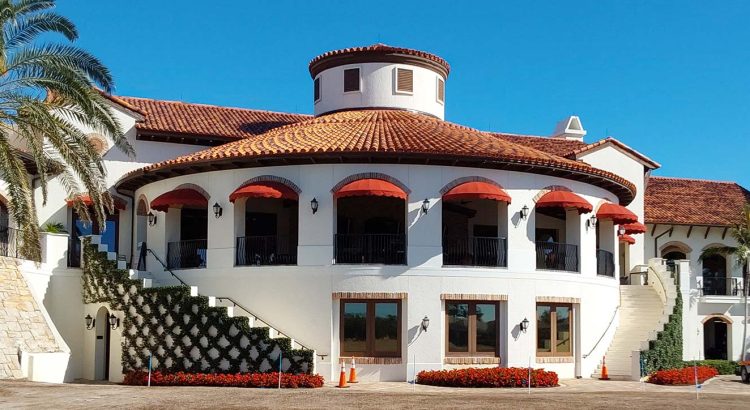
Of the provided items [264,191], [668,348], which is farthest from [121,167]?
[668,348]

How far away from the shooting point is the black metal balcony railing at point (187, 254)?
121ft

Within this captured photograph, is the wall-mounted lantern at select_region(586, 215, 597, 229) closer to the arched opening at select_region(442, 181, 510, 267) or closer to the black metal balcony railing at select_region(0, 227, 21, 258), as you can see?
the arched opening at select_region(442, 181, 510, 267)

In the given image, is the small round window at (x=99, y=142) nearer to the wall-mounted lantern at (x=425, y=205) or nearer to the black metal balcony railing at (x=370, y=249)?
the black metal balcony railing at (x=370, y=249)

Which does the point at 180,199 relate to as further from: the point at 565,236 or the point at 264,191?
the point at 565,236

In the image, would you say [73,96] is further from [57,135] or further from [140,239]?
[140,239]

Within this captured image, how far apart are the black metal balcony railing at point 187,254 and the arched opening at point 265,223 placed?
6.55ft

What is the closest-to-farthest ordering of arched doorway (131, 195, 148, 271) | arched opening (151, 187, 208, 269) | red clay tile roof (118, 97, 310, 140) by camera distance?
1. arched opening (151, 187, 208, 269)
2. arched doorway (131, 195, 148, 271)
3. red clay tile roof (118, 97, 310, 140)

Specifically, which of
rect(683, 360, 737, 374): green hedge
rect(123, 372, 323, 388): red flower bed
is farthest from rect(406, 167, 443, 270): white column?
rect(683, 360, 737, 374): green hedge

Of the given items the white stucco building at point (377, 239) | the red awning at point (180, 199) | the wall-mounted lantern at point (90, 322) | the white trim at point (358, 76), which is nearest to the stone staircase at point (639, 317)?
the white stucco building at point (377, 239)

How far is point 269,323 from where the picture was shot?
3428 cm

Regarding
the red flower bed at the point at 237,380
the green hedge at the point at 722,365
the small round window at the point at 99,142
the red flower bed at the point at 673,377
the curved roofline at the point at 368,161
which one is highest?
the small round window at the point at 99,142

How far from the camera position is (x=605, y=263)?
4041 centimetres

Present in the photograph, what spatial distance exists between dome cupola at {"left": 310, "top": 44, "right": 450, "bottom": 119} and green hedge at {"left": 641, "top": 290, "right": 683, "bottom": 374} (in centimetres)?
1320

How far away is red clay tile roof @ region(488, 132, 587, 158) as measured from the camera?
167 ft
